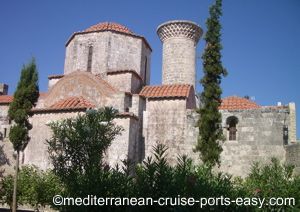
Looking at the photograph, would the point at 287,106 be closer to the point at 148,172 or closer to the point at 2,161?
the point at 148,172

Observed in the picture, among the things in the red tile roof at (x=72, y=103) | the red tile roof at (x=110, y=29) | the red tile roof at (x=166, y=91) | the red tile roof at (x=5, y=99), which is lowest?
the red tile roof at (x=72, y=103)

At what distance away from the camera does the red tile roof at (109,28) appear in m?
17.6

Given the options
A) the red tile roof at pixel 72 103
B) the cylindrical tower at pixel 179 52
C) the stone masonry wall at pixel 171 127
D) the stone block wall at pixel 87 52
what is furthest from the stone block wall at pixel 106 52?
the stone masonry wall at pixel 171 127

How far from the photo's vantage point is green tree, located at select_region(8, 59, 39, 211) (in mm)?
12539

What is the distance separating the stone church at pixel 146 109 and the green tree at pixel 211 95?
2.40 m

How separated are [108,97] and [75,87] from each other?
1765 mm

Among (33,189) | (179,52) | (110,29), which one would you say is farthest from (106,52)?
(33,189)

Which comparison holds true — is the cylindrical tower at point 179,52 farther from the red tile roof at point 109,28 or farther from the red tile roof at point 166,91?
the red tile roof at point 109,28

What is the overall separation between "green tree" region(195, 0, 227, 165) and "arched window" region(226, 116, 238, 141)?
2412mm

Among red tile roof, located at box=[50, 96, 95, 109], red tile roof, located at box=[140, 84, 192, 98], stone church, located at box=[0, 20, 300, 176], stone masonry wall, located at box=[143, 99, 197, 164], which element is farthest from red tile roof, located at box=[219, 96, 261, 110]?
red tile roof, located at box=[50, 96, 95, 109]

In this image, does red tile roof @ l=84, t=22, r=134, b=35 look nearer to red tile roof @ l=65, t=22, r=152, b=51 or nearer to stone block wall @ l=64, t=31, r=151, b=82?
red tile roof @ l=65, t=22, r=152, b=51

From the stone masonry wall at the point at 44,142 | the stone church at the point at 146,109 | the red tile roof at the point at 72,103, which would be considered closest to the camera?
the stone masonry wall at the point at 44,142

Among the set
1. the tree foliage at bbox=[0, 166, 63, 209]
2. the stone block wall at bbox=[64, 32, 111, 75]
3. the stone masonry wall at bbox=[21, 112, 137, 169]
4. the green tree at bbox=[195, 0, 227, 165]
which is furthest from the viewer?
the stone block wall at bbox=[64, 32, 111, 75]

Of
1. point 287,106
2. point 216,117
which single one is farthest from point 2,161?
point 287,106
